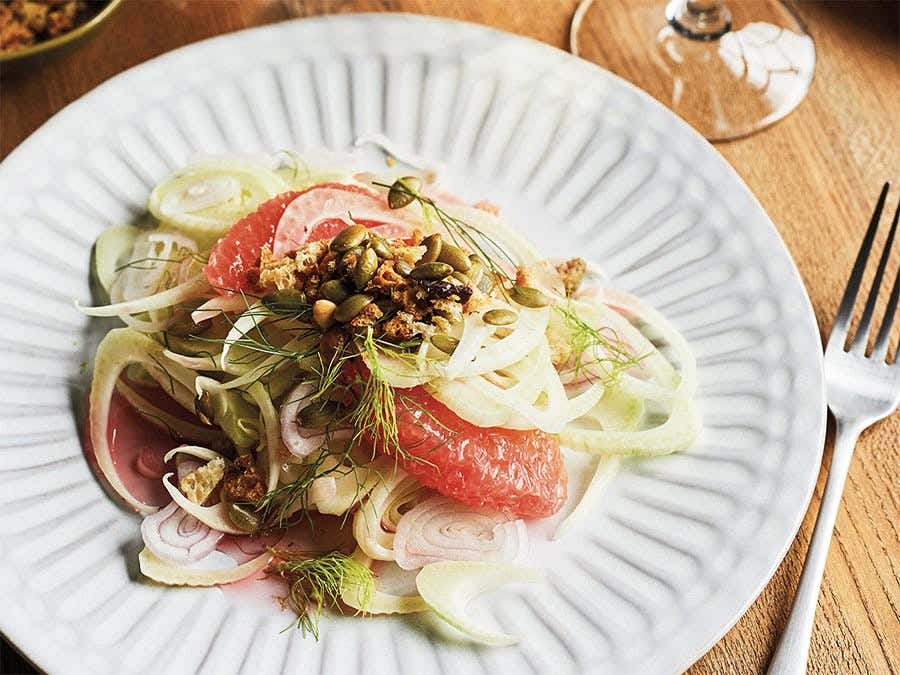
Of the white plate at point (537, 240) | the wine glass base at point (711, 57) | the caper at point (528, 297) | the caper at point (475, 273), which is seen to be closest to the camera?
the white plate at point (537, 240)

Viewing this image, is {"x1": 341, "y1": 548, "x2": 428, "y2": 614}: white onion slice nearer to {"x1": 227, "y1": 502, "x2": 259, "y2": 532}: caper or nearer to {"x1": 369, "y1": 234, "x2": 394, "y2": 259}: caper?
{"x1": 227, "y1": 502, "x2": 259, "y2": 532}: caper

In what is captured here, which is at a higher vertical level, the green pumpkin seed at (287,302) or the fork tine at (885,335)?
the green pumpkin seed at (287,302)

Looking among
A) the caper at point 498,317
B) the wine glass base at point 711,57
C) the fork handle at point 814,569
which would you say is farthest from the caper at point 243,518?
the wine glass base at point 711,57

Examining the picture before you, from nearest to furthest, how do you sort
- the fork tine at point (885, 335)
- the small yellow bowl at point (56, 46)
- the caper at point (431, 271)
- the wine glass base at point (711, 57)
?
the caper at point (431, 271) < the fork tine at point (885, 335) < the small yellow bowl at point (56, 46) < the wine glass base at point (711, 57)

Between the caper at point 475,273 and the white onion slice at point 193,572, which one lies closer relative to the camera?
the white onion slice at point 193,572

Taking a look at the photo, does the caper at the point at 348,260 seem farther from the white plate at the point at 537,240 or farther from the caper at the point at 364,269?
the white plate at the point at 537,240

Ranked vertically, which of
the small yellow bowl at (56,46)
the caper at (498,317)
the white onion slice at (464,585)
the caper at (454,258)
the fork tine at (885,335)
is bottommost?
the fork tine at (885,335)
